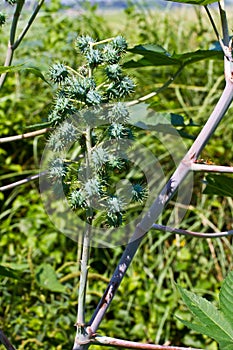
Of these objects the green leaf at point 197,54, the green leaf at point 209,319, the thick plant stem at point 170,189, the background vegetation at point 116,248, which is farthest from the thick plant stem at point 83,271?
the background vegetation at point 116,248

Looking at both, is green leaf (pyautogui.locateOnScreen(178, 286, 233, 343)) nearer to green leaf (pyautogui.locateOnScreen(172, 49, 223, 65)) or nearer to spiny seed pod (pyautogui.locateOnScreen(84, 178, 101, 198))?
spiny seed pod (pyautogui.locateOnScreen(84, 178, 101, 198))

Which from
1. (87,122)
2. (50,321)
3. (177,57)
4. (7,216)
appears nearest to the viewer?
(87,122)

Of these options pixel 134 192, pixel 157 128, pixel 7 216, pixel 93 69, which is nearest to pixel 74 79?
pixel 93 69

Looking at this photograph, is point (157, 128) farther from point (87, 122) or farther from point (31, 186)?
point (31, 186)

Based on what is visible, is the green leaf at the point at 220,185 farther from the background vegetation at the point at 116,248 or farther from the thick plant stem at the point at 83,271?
the background vegetation at the point at 116,248

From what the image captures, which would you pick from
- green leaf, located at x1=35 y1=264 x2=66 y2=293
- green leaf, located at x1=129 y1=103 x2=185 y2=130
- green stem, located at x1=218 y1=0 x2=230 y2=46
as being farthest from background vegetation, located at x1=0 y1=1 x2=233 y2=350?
green stem, located at x1=218 y1=0 x2=230 y2=46
